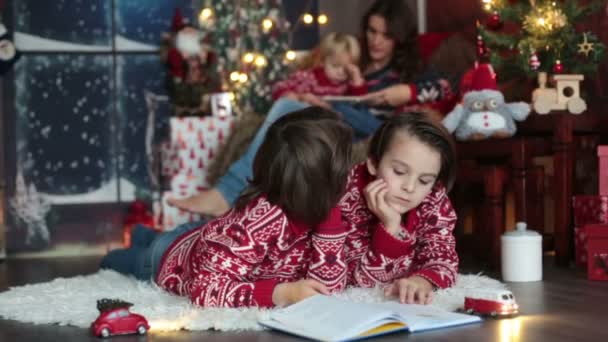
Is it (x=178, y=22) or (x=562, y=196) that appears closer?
(x=562, y=196)

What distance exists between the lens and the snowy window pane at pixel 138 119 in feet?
15.1

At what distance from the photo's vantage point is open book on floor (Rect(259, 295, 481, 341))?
1938 mm

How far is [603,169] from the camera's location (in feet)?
10.6

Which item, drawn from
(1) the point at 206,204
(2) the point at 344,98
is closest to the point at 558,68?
(2) the point at 344,98

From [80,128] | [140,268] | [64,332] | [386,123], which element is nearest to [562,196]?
[386,123]

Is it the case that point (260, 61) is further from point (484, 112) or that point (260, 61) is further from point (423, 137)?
point (423, 137)

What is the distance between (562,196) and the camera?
3.28 meters

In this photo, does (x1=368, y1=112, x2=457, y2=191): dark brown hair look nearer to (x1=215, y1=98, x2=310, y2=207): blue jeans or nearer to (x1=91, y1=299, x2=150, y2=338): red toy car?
(x1=91, y1=299, x2=150, y2=338): red toy car

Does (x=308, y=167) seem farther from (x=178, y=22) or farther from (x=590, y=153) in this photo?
(x=178, y=22)

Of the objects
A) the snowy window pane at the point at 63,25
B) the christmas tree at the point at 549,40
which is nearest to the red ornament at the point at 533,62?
the christmas tree at the point at 549,40

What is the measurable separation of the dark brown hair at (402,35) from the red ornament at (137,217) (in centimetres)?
128

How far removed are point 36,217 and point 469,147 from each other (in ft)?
6.80

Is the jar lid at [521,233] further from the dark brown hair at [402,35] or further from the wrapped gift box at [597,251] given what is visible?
the dark brown hair at [402,35]

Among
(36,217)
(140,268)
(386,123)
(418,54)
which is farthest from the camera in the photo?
(36,217)
